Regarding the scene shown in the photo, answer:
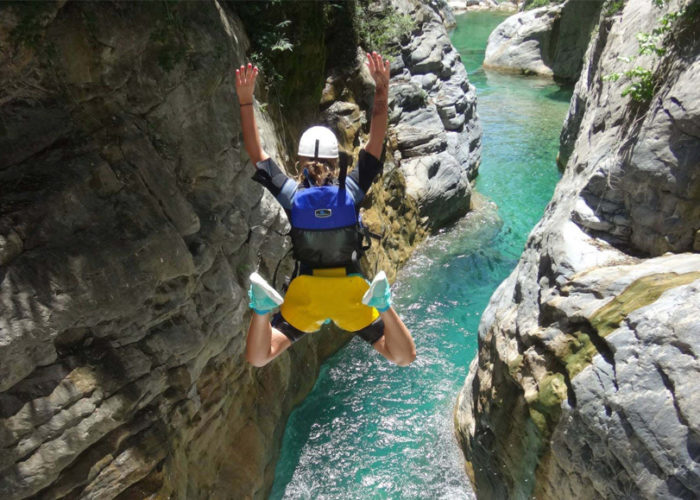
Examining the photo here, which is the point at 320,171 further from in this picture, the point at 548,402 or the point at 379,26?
the point at 379,26

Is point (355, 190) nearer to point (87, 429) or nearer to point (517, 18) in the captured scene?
point (87, 429)

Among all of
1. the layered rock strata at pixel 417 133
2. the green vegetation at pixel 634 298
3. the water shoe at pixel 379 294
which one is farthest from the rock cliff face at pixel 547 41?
the water shoe at pixel 379 294

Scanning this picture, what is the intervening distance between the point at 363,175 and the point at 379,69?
0.81 metres

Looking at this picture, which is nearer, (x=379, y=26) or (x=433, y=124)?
(x=379, y=26)

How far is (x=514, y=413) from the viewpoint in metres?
5.02

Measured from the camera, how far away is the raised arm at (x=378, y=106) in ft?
12.2

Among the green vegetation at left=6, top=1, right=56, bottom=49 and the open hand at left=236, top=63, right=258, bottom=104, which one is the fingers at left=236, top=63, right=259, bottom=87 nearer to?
the open hand at left=236, top=63, right=258, bottom=104

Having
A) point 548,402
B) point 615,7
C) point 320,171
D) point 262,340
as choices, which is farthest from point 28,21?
point 615,7

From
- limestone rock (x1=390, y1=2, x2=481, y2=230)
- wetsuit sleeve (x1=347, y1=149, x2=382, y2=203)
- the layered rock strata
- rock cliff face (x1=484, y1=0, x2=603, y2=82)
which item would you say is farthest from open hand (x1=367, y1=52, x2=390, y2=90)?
rock cliff face (x1=484, y1=0, x2=603, y2=82)

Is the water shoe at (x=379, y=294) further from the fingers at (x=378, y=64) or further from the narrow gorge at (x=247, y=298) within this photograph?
the narrow gorge at (x=247, y=298)

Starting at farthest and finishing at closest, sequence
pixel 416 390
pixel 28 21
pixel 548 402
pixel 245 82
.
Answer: pixel 416 390, pixel 548 402, pixel 245 82, pixel 28 21

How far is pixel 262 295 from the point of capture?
3613mm

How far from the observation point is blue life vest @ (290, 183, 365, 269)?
377 centimetres

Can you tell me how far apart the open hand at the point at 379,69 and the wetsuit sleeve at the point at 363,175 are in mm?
537
